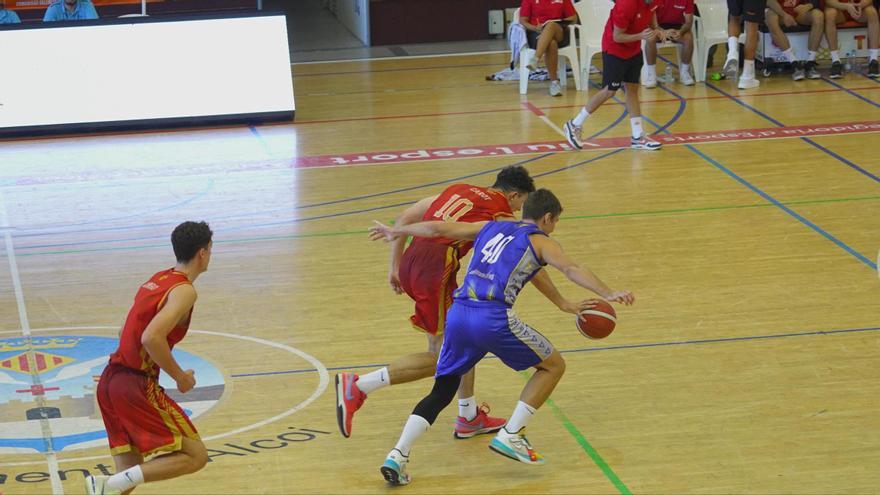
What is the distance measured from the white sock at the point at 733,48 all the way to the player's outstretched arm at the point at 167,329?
38.3ft

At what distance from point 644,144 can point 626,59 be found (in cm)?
90

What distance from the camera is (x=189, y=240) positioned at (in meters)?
5.18

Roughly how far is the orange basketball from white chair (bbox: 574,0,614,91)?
1026cm

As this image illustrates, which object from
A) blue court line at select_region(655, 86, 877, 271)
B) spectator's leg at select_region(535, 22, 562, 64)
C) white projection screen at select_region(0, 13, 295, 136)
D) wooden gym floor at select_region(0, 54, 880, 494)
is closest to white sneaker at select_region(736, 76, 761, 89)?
wooden gym floor at select_region(0, 54, 880, 494)

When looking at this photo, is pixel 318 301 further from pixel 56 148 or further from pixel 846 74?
pixel 846 74

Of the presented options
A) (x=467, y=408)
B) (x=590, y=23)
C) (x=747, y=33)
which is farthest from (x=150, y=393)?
(x=590, y=23)

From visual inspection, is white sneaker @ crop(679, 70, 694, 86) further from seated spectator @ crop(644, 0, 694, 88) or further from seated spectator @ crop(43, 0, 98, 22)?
seated spectator @ crop(43, 0, 98, 22)

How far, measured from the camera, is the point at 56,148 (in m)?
13.3

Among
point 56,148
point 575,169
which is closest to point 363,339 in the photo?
point 575,169

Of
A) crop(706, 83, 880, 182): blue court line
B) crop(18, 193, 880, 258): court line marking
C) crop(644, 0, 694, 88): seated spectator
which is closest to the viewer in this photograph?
crop(18, 193, 880, 258): court line marking

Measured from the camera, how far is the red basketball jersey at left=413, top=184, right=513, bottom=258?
19.7 feet

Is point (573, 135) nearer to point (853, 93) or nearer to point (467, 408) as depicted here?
point (853, 93)

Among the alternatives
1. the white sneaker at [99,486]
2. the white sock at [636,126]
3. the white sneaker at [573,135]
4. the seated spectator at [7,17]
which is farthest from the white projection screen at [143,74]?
the white sneaker at [99,486]

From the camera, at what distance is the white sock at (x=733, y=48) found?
606 inches
